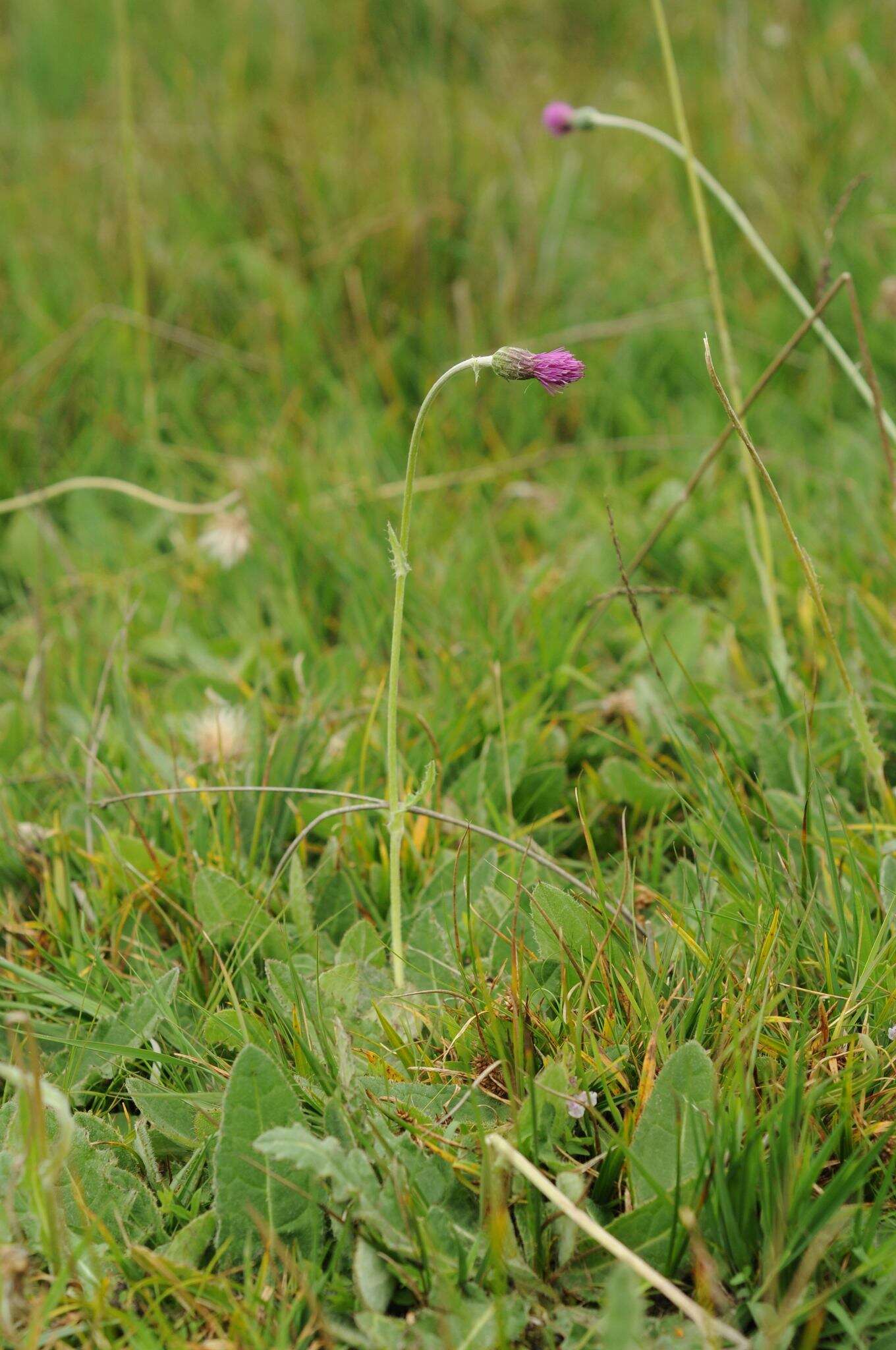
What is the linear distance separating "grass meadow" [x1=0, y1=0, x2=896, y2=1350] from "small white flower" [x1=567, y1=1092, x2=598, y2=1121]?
0.03 m

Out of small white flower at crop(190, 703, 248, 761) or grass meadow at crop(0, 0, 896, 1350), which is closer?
grass meadow at crop(0, 0, 896, 1350)

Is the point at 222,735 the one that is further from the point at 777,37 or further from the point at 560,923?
the point at 777,37

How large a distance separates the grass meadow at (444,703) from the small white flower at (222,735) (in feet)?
0.04

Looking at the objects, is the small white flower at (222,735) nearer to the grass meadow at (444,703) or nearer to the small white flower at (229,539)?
the grass meadow at (444,703)

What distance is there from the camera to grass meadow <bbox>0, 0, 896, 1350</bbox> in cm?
95

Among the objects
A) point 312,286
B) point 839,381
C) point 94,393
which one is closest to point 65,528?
point 94,393

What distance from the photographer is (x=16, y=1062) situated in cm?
118

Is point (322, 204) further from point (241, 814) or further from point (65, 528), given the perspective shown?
point (241, 814)

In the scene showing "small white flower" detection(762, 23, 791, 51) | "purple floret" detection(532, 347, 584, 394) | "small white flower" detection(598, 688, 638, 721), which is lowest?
"small white flower" detection(598, 688, 638, 721)

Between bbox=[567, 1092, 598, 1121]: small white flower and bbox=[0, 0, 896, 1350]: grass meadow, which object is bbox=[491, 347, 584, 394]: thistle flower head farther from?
bbox=[567, 1092, 598, 1121]: small white flower

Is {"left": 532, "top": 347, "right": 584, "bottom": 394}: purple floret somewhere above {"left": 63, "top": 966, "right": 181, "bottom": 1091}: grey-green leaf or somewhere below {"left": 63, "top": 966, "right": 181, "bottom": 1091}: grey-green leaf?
above

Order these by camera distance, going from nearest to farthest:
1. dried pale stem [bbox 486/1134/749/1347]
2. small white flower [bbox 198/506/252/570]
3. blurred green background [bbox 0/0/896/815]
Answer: dried pale stem [bbox 486/1134/749/1347], blurred green background [bbox 0/0/896/815], small white flower [bbox 198/506/252/570]

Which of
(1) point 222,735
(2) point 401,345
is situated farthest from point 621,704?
(2) point 401,345

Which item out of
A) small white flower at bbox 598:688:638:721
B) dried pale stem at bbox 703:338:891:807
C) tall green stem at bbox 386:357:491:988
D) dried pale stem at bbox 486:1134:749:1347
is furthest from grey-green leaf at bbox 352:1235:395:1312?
small white flower at bbox 598:688:638:721
